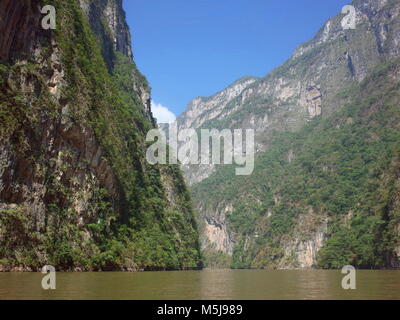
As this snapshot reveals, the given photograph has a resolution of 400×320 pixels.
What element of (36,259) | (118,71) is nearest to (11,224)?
(36,259)

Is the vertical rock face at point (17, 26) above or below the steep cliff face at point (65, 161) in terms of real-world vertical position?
above

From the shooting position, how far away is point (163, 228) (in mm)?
80250

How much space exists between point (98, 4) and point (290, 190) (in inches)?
4049

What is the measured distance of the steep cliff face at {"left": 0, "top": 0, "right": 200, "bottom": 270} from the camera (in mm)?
39500

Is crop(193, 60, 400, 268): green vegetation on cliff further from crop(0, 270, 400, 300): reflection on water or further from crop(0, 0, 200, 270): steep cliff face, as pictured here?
crop(0, 270, 400, 300): reflection on water

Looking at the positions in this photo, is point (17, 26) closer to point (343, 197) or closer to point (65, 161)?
point (65, 161)

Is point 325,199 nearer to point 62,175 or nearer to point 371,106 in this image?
point 371,106

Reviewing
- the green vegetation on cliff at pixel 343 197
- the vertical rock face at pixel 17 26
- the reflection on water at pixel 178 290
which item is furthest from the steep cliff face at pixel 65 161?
the green vegetation on cliff at pixel 343 197

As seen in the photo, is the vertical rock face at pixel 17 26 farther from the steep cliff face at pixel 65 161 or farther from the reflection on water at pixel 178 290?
the reflection on water at pixel 178 290

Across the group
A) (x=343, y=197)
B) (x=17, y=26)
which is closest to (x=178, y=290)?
(x=17, y=26)

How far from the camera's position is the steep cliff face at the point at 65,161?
39.5 m

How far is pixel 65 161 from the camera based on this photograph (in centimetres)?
4744

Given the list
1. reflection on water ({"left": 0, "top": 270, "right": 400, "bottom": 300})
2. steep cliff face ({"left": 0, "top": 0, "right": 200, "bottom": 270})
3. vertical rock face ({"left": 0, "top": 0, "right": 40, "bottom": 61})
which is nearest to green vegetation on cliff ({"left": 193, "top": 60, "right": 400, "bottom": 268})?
steep cliff face ({"left": 0, "top": 0, "right": 200, "bottom": 270})

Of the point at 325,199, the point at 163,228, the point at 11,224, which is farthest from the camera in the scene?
the point at 325,199
